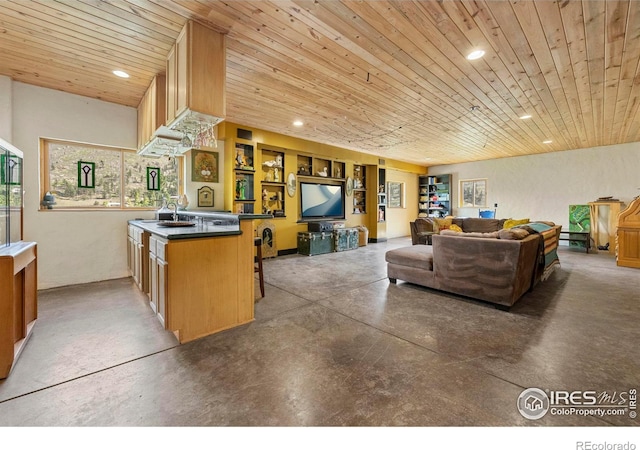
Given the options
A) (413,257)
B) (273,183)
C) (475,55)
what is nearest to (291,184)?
(273,183)

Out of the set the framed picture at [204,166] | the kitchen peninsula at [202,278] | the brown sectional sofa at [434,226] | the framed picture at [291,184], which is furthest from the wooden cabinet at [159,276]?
the brown sectional sofa at [434,226]

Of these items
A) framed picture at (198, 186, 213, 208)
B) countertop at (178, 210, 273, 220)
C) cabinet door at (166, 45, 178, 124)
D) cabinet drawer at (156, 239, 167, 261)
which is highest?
cabinet door at (166, 45, 178, 124)

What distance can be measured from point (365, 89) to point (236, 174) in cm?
301

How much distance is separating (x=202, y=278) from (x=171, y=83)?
73.8 inches

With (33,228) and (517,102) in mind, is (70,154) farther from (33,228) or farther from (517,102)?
(517,102)

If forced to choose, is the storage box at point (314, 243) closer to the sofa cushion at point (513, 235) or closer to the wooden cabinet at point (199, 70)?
the sofa cushion at point (513, 235)

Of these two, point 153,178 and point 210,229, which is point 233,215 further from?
point 153,178

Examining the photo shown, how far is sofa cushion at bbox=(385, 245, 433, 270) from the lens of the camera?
3.53 meters

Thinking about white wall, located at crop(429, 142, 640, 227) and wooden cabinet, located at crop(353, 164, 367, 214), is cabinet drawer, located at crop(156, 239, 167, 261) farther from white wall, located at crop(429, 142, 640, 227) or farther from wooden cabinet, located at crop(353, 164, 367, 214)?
white wall, located at crop(429, 142, 640, 227)

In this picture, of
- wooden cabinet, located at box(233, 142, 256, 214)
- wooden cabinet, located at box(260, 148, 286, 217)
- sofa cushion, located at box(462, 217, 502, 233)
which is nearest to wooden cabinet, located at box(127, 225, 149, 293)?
wooden cabinet, located at box(233, 142, 256, 214)

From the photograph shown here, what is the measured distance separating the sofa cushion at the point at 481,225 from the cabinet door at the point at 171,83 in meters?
6.45

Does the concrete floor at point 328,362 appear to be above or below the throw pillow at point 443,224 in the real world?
below

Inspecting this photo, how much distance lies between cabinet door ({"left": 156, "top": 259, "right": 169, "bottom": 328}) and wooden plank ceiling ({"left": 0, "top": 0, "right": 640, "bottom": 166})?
78.4 inches

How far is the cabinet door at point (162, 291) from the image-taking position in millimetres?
2150
